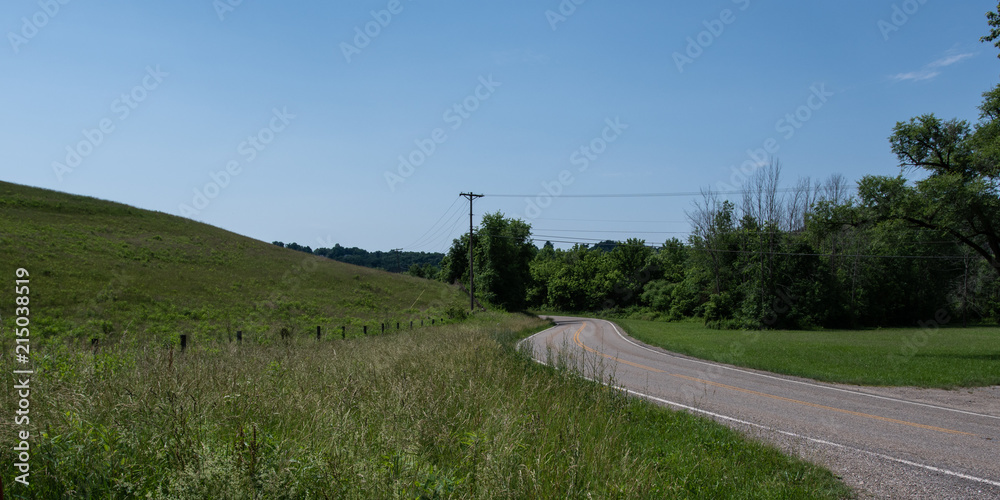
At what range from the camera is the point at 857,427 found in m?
9.45

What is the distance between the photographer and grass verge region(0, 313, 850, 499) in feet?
9.75

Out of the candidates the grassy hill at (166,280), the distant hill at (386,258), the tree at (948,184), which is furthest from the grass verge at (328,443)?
the distant hill at (386,258)

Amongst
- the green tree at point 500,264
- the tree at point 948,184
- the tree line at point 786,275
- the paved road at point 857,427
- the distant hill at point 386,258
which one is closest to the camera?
the paved road at point 857,427

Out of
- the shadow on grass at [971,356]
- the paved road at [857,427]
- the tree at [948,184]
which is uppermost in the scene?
the tree at [948,184]

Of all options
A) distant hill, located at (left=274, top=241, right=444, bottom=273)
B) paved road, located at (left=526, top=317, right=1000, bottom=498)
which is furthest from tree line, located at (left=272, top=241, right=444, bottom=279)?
paved road, located at (left=526, top=317, right=1000, bottom=498)

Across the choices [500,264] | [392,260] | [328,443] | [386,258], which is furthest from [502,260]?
[386,258]

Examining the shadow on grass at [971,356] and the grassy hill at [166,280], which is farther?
the grassy hill at [166,280]

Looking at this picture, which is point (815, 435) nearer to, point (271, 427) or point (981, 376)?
point (271, 427)

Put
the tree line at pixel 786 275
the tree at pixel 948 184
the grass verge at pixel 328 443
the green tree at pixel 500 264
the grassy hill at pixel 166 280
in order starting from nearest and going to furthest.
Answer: the grass verge at pixel 328 443 → the tree at pixel 948 184 → the grassy hill at pixel 166 280 → the tree line at pixel 786 275 → the green tree at pixel 500 264

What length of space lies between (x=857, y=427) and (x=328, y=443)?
9832mm

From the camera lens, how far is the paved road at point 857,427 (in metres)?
6.58

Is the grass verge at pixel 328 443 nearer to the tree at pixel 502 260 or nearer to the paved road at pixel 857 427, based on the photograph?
the paved road at pixel 857 427

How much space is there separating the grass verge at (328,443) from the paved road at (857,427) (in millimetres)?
1138

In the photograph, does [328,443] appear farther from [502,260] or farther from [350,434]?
[502,260]
